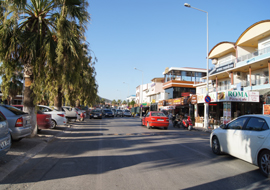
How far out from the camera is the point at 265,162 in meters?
5.39

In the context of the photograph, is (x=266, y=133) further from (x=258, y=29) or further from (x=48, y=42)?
(x=258, y=29)

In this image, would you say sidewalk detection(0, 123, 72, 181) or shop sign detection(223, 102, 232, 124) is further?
shop sign detection(223, 102, 232, 124)

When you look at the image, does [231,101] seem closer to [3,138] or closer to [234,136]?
[234,136]

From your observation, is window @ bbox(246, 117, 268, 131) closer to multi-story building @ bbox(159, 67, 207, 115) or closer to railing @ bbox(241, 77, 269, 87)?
railing @ bbox(241, 77, 269, 87)

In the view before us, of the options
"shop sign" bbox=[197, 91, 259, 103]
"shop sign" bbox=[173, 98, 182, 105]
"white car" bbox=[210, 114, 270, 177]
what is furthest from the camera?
"shop sign" bbox=[173, 98, 182, 105]

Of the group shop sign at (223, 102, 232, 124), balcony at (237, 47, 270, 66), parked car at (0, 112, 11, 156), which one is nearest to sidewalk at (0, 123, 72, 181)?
parked car at (0, 112, 11, 156)

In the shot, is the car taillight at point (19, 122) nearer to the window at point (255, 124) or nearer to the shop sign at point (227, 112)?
the window at point (255, 124)

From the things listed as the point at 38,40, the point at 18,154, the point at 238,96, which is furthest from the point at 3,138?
the point at 238,96

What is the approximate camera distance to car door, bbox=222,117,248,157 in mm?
6629

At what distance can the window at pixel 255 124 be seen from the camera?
19.2 feet

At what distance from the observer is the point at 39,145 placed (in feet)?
29.9

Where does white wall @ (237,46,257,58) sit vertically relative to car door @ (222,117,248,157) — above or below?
above

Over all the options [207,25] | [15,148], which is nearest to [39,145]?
[15,148]

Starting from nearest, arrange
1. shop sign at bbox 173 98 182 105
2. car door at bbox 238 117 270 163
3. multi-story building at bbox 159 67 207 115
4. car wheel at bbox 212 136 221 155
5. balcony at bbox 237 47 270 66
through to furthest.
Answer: car door at bbox 238 117 270 163, car wheel at bbox 212 136 221 155, balcony at bbox 237 47 270 66, shop sign at bbox 173 98 182 105, multi-story building at bbox 159 67 207 115
